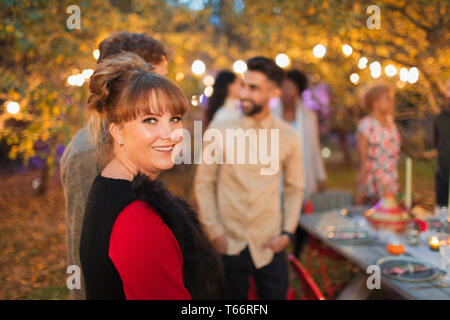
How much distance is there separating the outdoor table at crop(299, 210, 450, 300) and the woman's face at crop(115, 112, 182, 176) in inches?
61.2

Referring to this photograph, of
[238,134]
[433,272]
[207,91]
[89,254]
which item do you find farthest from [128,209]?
[207,91]

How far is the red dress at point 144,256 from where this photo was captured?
110cm

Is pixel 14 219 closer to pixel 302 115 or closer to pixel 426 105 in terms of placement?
pixel 302 115

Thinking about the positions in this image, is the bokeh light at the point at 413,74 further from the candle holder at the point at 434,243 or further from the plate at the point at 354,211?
the candle holder at the point at 434,243

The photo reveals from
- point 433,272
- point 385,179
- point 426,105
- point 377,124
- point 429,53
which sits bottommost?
point 433,272

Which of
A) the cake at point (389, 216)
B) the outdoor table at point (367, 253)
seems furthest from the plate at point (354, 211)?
the cake at point (389, 216)

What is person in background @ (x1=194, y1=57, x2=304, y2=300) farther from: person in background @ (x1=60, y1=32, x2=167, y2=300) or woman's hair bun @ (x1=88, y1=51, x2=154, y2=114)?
woman's hair bun @ (x1=88, y1=51, x2=154, y2=114)

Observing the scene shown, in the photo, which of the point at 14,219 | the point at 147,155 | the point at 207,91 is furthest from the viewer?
the point at 14,219

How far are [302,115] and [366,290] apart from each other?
2.40 m

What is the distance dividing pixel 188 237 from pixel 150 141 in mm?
393

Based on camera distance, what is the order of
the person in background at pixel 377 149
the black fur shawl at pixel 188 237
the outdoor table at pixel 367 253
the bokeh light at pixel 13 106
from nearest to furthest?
the black fur shawl at pixel 188 237, the outdoor table at pixel 367 253, the bokeh light at pixel 13 106, the person in background at pixel 377 149

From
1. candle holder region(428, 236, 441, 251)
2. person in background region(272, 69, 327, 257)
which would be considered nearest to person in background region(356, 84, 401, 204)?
person in background region(272, 69, 327, 257)

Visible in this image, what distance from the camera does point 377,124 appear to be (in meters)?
3.91

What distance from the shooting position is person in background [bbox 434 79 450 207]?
3627 mm
